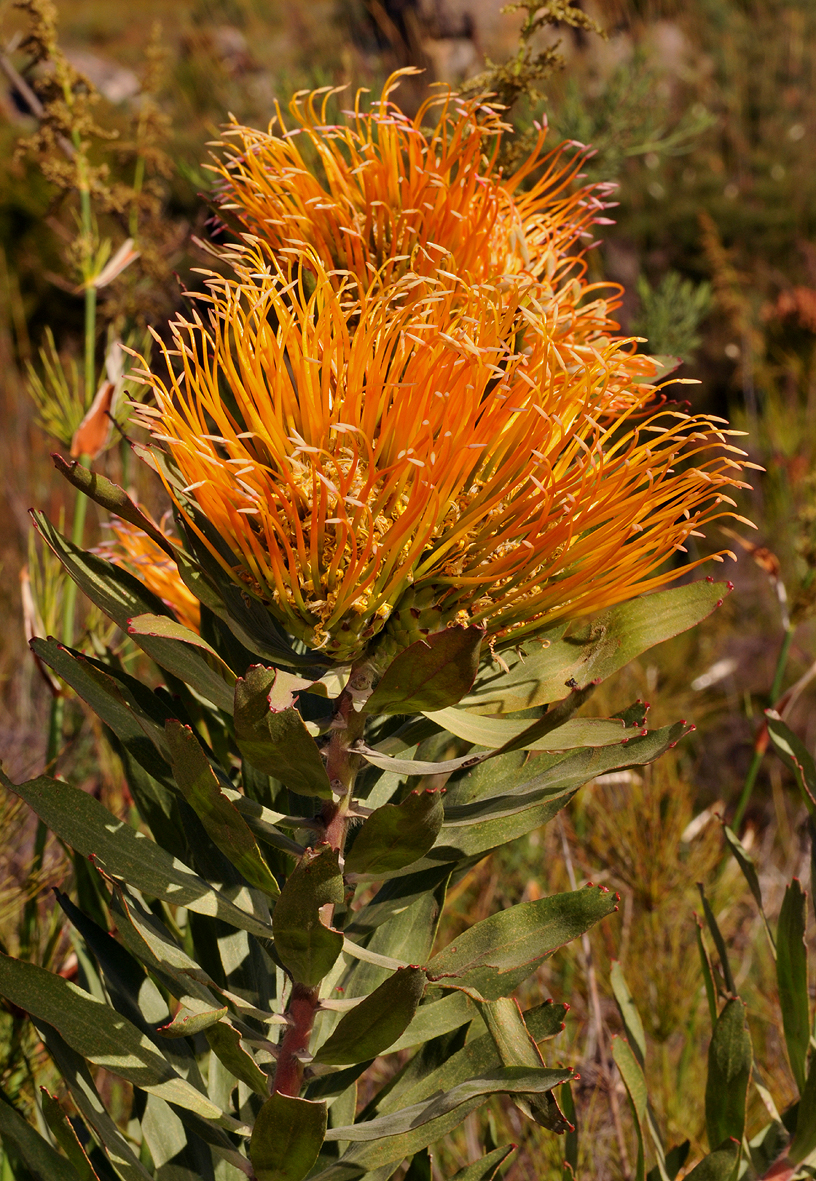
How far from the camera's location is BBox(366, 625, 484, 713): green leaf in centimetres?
63

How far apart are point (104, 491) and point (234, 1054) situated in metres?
0.46

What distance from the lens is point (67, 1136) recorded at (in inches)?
32.2

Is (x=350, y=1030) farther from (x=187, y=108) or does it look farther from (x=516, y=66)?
(x=187, y=108)

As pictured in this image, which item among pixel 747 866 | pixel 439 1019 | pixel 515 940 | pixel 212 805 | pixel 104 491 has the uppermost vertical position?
pixel 104 491

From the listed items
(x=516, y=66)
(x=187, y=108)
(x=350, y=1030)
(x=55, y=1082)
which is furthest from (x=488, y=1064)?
(x=187, y=108)

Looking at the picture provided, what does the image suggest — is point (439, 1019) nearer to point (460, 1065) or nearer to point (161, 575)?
point (460, 1065)

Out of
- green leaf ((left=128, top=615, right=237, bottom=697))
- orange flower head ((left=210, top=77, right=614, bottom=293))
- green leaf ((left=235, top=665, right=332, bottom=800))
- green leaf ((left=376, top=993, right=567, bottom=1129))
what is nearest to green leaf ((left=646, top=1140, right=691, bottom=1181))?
green leaf ((left=376, top=993, right=567, bottom=1129))

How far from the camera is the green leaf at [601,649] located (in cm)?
80

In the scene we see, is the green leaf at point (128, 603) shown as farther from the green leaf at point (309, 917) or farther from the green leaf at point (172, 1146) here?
the green leaf at point (172, 1146)

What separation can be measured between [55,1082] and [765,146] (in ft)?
27.0

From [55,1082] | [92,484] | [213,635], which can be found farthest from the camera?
[55,1082]

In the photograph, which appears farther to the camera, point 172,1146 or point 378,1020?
point 172,1146

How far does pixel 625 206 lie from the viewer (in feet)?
22.7

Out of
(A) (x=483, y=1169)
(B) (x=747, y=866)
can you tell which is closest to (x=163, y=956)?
(A) (x=483, y=1169)
